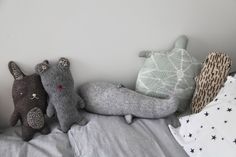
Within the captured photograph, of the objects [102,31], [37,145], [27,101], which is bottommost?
[37,145]

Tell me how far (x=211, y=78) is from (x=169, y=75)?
191 millimetres

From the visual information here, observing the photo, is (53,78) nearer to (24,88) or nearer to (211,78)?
(24,88)

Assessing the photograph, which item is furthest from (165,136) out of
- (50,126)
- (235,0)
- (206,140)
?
(235,0)

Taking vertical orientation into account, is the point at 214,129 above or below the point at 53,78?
below

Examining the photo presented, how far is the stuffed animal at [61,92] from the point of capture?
4.24ft

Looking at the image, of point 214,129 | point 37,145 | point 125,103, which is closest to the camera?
point 214,129

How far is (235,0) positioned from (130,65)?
63cm

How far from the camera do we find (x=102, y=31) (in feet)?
4.56

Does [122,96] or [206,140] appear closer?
[206,140]

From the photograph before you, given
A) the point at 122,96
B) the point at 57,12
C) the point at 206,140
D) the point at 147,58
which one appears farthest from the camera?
the point at 147,58

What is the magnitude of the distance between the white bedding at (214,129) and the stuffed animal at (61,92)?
0.45 meters

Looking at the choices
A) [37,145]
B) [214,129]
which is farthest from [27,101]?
[214,129]

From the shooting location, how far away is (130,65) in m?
1.53

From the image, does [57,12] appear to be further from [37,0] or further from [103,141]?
[103,141]
